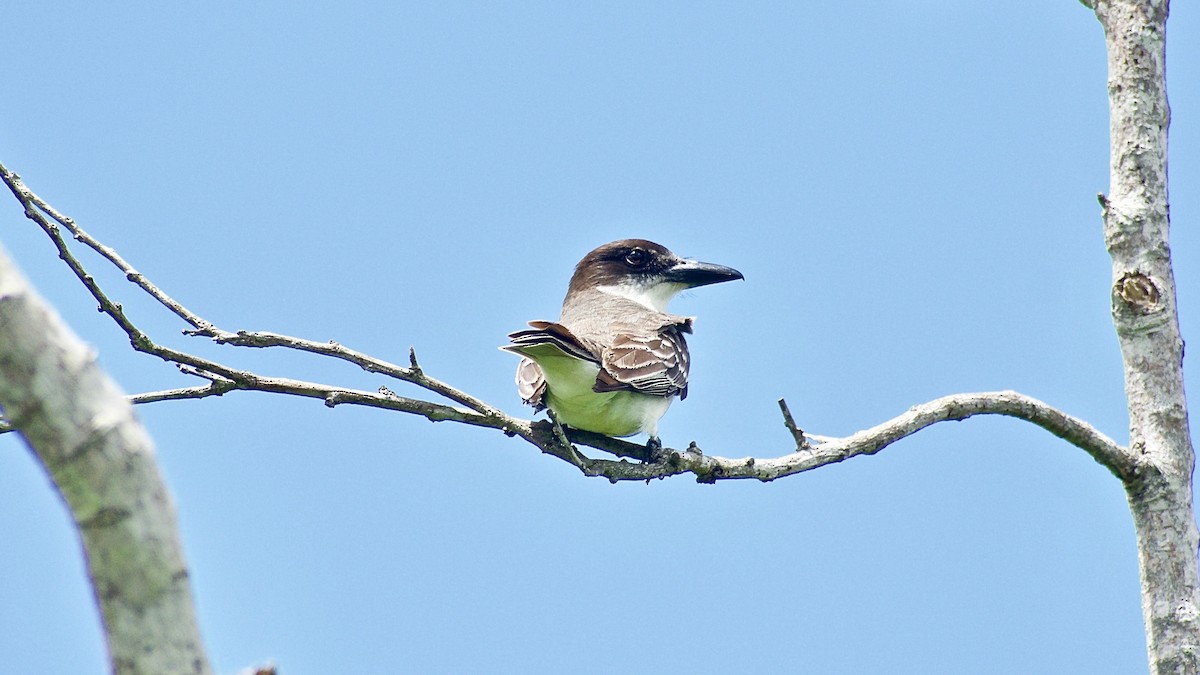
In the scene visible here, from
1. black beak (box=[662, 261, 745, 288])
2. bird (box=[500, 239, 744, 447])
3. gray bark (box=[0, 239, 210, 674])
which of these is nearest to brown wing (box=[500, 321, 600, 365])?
bird (box=[500, 239, 744, 447])

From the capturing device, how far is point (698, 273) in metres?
9.22

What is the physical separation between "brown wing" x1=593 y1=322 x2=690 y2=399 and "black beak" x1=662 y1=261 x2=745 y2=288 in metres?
1.40

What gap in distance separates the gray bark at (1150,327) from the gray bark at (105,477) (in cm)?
405

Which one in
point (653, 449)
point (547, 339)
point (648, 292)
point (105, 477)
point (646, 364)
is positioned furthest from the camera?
point (648, 292)

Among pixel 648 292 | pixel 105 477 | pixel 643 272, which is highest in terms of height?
pixel 643 272

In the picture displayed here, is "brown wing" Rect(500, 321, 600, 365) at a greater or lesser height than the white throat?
lesser

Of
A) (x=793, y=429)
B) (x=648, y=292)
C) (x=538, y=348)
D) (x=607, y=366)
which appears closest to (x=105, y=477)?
(x=793, y=429)

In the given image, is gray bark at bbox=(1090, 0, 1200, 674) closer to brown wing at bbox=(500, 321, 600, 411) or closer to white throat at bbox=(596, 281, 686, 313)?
brown wing at bbox=(500, 321, 600, 411)

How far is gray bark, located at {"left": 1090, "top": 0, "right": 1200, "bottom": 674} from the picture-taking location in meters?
5.05

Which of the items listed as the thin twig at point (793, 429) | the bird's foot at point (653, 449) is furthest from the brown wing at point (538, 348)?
the thin twig at point (793, 429)

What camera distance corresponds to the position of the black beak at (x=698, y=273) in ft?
30.0

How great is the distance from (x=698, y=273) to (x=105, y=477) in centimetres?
719

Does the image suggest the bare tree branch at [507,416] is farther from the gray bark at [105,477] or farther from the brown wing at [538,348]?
the gray bark at [105,477]

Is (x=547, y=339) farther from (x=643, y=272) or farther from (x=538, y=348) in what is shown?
(x=643, y=272)
